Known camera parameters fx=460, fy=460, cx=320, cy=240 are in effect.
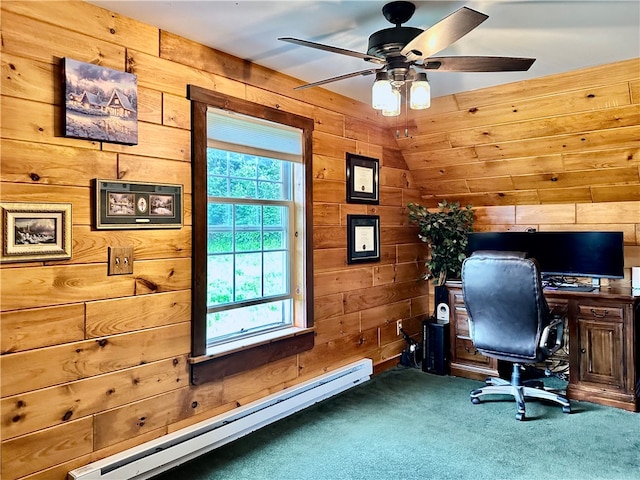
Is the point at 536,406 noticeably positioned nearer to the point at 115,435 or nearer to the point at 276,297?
the point at 276,297

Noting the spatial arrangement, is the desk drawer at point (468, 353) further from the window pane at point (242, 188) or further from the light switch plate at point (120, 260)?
the light switch plate at point (120, 260)

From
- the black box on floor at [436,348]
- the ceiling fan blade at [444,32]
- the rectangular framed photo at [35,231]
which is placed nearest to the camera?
the ceiling fan blade at [444,32]

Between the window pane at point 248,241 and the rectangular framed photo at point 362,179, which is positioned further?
the rectangular framed photo at point 362,179

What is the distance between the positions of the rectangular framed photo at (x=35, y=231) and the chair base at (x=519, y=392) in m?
2.93

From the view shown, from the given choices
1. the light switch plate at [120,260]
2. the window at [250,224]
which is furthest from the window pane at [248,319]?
the light switch plate at [120,260]

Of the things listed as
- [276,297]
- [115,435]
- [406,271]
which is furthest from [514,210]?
[115,435]

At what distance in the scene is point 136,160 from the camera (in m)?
2.39

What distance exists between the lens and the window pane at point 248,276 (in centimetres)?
304

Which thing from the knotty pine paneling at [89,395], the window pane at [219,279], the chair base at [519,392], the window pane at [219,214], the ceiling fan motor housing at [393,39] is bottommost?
the chair base at [519,392]

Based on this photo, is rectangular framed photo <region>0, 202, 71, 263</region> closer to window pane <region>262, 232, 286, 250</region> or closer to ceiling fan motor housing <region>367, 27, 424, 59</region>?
window pane <region>262, 232, 286, 250</region>

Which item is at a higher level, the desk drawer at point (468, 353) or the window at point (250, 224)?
the window at point (250, 224)

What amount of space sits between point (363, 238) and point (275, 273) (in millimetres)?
970

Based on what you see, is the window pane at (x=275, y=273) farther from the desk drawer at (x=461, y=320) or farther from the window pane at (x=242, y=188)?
the desk drawer at (x=461, y=320)

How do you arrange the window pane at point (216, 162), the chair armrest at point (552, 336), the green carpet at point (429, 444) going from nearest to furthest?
the green carpet at point (429, 444) → the window pane at point (216, 162) → the chair armrest at point (552, 336)
